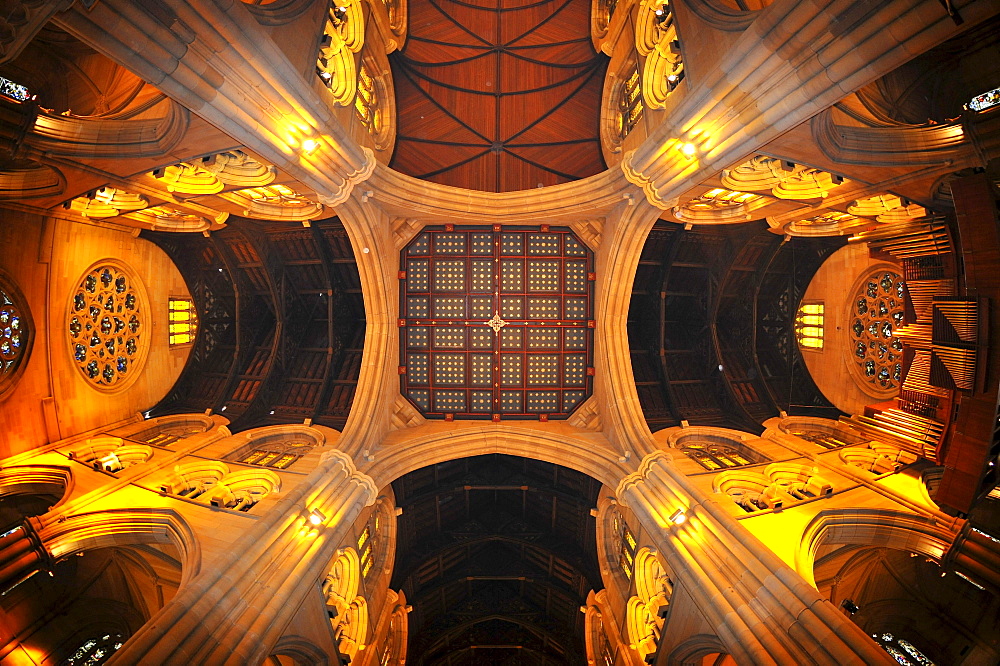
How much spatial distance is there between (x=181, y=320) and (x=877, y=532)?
820 inches

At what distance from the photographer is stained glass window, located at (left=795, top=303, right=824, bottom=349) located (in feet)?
51.5

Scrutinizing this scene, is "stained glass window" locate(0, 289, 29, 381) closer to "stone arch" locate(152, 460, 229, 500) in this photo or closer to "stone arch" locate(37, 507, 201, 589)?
"stone arch" locate(37, 507, 201, 589)

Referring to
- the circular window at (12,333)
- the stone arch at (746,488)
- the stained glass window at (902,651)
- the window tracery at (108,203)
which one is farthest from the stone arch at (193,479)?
the stained glass window at (902,651)

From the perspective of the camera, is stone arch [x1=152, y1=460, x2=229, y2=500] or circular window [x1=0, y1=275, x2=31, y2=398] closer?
circular window [x1=0, y1=275, x2=31, y2=398]

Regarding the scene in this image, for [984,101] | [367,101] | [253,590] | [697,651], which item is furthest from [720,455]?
[367,101]

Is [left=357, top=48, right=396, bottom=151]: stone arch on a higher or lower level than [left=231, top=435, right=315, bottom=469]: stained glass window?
higher

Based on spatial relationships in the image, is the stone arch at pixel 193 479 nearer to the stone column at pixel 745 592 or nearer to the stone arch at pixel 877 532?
the stone column at pixel 745 592

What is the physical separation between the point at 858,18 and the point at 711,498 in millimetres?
8417

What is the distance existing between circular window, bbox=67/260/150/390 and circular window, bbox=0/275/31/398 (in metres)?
1.41

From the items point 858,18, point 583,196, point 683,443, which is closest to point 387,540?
point 683,443

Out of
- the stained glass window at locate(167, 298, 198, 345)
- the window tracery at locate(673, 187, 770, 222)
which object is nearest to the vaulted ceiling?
the window tracery at locate(673, 187, 770, 222)

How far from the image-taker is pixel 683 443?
13875mm

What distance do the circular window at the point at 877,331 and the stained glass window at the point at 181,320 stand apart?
2248 centimetres

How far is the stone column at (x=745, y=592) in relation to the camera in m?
6.13
